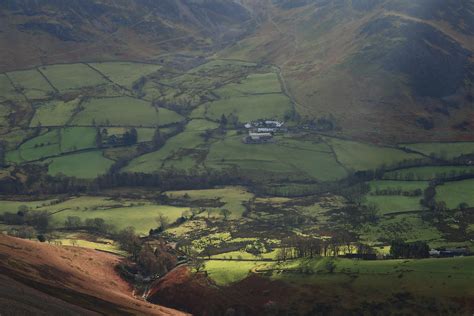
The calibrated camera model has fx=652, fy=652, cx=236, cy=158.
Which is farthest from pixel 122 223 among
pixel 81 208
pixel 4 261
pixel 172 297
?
pixel 4 261

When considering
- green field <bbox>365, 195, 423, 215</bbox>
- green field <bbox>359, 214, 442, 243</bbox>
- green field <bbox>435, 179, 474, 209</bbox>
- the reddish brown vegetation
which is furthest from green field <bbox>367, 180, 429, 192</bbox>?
the reddish brown vegetation

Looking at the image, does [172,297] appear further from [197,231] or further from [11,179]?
[11,179]

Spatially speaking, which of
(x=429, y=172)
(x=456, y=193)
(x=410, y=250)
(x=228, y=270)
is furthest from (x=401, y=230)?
(x=228, y=270)

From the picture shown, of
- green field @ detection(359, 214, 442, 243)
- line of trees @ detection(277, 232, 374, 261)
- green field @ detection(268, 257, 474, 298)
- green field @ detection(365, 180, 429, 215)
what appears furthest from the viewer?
green field @ detection(365, 180, 429, 215)

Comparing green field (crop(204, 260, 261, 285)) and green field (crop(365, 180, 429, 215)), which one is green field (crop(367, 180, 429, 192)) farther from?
green field (crop(204, 260, 261, 285))

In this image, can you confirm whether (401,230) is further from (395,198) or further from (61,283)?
(61,283)

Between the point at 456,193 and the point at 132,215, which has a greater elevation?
the point at 456,193
